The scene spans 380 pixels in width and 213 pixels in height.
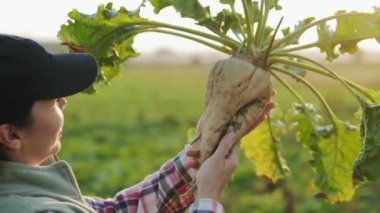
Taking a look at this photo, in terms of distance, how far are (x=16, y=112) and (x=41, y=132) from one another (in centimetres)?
9

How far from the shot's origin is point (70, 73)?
259cm

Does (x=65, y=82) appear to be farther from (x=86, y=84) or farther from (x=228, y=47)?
(x=228, y=47)

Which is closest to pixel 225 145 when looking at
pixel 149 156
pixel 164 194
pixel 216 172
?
pixel 216 172

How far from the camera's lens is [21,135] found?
96.5 inches

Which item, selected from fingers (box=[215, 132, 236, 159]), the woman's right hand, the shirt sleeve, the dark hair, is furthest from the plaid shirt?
the dark hair

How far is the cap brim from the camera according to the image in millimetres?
2521

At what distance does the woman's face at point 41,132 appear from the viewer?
8.06 ft

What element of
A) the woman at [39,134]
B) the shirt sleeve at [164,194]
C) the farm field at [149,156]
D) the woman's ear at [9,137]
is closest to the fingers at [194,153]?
the shirt sleeve at [164,194]

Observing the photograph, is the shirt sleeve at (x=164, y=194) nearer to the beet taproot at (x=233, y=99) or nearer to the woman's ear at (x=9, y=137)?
the beet taproot at (x=233, y=99)

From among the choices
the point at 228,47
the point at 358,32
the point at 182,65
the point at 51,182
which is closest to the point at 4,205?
the point at 51,182

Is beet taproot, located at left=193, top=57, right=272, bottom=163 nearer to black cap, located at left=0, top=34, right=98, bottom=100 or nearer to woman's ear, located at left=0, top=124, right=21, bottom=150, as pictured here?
black cap, located at left=0, top=34, right=98, bottom=100

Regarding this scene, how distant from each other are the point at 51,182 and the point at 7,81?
30cm

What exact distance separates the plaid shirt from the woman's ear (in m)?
0.73

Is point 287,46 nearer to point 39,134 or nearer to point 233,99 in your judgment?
point 233,99
